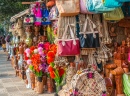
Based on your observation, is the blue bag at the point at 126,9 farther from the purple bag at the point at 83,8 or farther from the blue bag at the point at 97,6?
the blue bag at the point at 97,6

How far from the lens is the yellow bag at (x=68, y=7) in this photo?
5.04 meters

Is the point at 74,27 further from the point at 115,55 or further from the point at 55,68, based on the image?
the point at 55,68

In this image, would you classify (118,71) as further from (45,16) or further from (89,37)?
(45,16)

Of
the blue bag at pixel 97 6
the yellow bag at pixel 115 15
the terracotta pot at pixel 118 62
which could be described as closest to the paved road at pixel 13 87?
the terracotta pot at pixel 118 62

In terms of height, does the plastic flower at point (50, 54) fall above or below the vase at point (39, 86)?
above

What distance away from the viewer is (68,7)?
507cm

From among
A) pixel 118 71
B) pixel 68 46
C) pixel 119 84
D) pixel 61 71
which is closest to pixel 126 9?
→ pixel 118 71

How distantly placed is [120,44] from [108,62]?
1.43 feet

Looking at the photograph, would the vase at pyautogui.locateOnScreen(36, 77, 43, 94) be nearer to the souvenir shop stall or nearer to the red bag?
the souvenir shop stall

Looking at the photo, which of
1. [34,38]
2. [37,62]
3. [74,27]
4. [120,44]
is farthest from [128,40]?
[34,38]

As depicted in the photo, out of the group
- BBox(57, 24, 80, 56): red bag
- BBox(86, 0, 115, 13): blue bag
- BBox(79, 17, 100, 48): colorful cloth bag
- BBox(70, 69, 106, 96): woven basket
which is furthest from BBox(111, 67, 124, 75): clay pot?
BBox(86, 0, 115, 13): blue bag

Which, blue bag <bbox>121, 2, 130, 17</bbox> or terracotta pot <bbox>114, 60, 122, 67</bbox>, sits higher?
blue bag <bbox>121, 2, 130, 17</bbox>

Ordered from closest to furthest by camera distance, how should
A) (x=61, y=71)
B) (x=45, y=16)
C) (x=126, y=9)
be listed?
(x=126, y=9), (x=61, y=71), (x=45, y=16)

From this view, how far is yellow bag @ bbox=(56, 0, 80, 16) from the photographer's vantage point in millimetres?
5039
